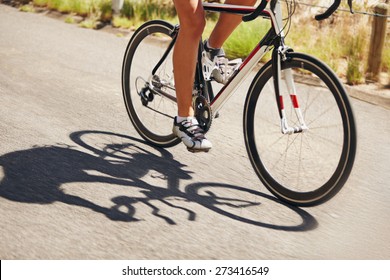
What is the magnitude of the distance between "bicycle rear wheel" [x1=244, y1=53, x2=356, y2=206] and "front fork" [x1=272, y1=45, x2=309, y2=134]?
29 mm

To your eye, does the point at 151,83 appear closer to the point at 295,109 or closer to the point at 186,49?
the point at 186,49

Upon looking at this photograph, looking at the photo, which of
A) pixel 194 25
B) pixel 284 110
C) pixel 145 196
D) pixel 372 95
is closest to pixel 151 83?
pixel 194 25

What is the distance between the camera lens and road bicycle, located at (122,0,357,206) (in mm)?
4191

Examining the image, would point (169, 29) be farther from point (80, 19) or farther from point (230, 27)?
point (80, 19)

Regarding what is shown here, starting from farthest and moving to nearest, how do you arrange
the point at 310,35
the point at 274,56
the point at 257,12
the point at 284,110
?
the point at 310,35
the point at 284,110
the point at 274,56
the point at 257,12

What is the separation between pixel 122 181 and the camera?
15.7ft

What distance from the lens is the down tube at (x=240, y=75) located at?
4500 millimetres

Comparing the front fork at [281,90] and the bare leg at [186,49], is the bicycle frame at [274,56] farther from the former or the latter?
the bare leg at [186,49]

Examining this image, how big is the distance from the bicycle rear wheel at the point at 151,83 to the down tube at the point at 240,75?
531mm

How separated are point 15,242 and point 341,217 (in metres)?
1.94

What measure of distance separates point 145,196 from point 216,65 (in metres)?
1.04

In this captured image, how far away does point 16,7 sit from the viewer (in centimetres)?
1234

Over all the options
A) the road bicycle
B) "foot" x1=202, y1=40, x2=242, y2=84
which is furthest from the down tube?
"foot" x1=202, y1=40, x2=242, y2=84

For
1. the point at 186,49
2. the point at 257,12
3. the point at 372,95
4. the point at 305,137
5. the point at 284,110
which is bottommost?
the point at 372,95
